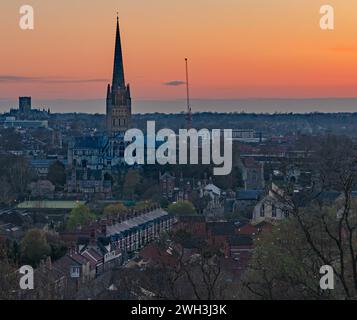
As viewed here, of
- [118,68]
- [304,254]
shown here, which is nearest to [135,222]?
[304,254]

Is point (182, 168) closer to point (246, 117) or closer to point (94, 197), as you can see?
point (94, 197)

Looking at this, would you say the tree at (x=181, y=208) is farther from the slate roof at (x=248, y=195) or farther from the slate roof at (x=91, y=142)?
the slate roof at (x=91, y=142)

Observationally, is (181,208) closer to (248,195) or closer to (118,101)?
(248,195)

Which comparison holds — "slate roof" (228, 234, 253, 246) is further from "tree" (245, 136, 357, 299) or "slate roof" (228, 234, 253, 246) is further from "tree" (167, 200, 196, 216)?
"tree" (167, 200, 196, 216)

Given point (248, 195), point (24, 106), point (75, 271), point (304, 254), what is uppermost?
point (24, 106)

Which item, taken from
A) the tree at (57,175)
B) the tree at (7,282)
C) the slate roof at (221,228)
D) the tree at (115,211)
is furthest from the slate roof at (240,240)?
the tree at (57,175)

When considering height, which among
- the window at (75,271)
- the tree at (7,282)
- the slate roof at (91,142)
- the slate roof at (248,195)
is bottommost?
the window at (75,271)
